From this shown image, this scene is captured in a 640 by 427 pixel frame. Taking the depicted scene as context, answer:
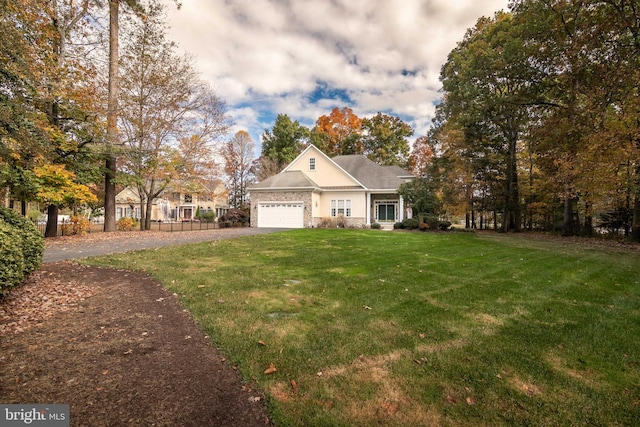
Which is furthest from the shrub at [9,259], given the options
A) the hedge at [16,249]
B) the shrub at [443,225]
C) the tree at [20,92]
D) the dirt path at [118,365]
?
the shrub at [443,225]

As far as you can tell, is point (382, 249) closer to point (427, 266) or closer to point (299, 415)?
point (427, 266)

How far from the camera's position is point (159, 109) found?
17.3m

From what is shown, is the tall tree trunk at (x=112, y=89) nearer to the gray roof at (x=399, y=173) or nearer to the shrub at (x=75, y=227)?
the shrub at (x=75, y=227)

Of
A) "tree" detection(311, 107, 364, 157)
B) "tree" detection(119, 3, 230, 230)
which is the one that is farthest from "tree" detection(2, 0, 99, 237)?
"tree" detection(311, 107, 364, 157)

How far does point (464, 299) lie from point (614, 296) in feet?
9.66

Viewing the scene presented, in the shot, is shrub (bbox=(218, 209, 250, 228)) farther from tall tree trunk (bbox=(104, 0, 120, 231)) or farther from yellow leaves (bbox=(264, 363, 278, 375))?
yellow leaves (bbox=(264, 363, 278, 375))

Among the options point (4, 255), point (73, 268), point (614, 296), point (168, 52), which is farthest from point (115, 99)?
point (614, 296)

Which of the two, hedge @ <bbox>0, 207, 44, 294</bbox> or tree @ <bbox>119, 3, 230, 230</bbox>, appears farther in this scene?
tree @ <bbox>119, 3, 230, 230</bbox>

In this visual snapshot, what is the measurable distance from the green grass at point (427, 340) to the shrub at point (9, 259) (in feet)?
7.04

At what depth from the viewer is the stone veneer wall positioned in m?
21.8

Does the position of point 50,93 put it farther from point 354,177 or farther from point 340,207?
point 354,177

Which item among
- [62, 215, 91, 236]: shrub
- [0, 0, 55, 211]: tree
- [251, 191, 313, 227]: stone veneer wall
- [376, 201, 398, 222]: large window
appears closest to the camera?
[0, 0, 55, 211]: tree

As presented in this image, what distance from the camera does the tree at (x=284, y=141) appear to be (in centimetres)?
3459

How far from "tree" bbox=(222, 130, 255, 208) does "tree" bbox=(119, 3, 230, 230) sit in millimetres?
14769
